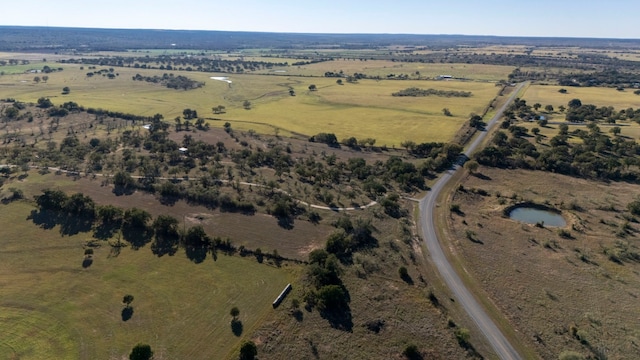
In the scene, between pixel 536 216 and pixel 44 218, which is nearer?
pixel 44 218

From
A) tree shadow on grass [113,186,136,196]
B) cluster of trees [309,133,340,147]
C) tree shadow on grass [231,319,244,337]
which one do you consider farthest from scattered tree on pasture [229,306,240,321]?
Answer: cluster of trees [309,133,340,147]

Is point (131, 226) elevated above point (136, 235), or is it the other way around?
point (131, 226)

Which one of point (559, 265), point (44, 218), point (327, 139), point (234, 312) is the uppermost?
point (327, 139)

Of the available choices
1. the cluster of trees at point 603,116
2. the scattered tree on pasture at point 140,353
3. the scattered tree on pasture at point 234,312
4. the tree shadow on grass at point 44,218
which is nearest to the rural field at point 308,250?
the tree shadow on grass at point 44,218

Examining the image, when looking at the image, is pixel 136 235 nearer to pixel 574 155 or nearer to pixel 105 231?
pixel 105 231

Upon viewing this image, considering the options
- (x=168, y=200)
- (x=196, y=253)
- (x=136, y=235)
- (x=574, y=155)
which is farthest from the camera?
(x=574, y=155)

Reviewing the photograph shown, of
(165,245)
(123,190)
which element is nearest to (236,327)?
(165,245)

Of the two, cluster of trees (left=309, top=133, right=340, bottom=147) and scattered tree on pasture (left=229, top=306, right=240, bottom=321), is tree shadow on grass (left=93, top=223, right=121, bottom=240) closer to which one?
scattered tree on pasture (left=229, top=306, right=240, bottom=321)
